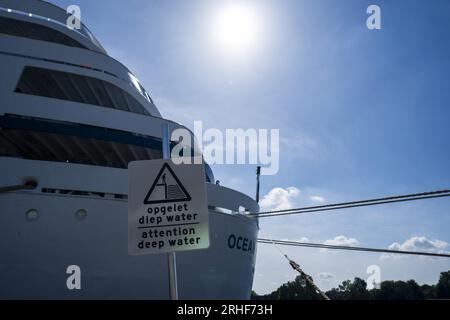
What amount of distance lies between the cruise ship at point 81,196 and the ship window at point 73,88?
3 centimetres

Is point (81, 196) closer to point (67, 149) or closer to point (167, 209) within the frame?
point (67, 149)

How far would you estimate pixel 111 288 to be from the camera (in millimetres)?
7305

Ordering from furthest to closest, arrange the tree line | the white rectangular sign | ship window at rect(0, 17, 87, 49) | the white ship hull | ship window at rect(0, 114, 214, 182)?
the tree line < ship window at rect(0, 17, 87, 49) < ship window at rect(0, 114, 214, 182) < the white ship hull < the white rectangular sign

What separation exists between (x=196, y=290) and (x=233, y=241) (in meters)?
1.64

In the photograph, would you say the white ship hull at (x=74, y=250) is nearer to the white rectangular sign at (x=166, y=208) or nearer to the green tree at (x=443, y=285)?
the white rectangular sign at (x=166, y=208)

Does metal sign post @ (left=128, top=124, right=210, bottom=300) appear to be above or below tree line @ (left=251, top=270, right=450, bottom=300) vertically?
above

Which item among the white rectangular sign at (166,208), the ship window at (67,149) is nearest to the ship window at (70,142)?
the ship window at (67,149)

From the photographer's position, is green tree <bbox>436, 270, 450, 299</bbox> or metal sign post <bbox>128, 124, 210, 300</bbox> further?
green tree <bbox>436, 270, 450, 299</bbox>

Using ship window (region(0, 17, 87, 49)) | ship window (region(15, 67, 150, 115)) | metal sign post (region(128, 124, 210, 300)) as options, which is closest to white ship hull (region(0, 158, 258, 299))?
ship window (region(15, 67, 150, 115))

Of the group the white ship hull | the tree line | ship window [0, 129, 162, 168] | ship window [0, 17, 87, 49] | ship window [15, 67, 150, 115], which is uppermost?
ship window [0, 17, 87, 49]

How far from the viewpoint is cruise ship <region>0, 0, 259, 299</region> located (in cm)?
710

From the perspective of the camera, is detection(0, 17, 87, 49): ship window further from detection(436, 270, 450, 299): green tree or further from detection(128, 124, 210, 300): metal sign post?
detection(436, 270, 450, 299): green tree
